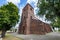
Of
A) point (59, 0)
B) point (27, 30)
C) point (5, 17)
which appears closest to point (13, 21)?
point (5, 17)

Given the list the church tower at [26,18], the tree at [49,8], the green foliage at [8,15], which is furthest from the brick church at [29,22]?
the tree at [49,8]

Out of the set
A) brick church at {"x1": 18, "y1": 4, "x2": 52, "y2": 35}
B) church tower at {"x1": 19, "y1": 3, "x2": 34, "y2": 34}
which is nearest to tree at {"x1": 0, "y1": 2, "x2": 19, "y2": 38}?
brick church at {"x1": 18, "y1": 4, "x2": 52, "y2": 35}

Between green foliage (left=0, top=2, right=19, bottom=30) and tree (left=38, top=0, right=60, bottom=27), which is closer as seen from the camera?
tree (left=38, top=0, right=60, bottom=27)

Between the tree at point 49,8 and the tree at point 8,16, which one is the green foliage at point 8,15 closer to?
the tree at point 8,16

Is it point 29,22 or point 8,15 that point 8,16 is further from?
point 29,22

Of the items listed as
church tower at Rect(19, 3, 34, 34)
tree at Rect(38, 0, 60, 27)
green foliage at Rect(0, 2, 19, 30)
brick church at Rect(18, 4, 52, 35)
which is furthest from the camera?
church tower at Rect(19, 3, 34, 34)

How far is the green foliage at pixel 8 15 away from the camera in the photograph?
29.6 meters

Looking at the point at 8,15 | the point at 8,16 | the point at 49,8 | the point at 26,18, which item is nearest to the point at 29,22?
the point at 26,18

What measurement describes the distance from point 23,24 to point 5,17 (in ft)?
68.3

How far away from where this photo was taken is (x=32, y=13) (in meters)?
50.3

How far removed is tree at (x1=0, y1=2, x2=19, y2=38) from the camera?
29.7m

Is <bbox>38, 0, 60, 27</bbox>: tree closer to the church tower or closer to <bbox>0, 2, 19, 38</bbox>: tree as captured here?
<bbox>0, 2, 19, 38</bbox>: tree

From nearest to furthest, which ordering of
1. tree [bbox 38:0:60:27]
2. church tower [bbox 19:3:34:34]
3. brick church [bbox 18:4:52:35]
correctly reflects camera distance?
tree [bbox 38:0:60:27] < brick church [bbox 18:4:52:35] < church tower [bbox 19:3:34:34]

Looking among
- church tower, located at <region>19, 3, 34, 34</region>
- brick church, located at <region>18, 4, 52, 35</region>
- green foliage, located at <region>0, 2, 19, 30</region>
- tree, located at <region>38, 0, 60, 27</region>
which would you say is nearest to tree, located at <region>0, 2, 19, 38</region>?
green foliage, located at <region>0, 2, 19, 30</region>
